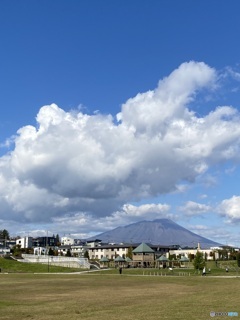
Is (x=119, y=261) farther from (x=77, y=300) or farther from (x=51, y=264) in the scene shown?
(x=77, y=300)

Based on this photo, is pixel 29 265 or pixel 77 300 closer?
pixel 77 300

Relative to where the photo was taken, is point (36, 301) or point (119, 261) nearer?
point (36, 301)

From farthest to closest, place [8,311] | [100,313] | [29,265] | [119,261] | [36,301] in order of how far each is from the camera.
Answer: [119,261], [29,265], [36,301], [8,311], [100,313]

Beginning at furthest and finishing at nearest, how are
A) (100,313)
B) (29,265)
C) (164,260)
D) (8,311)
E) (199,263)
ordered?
(164,260)
(29,265)
(199,263)
(8,311)
(100,313)

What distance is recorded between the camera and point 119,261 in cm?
15225

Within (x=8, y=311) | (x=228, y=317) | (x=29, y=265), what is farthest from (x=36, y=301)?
(x=29, y=265)

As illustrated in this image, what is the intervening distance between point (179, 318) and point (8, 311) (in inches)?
459

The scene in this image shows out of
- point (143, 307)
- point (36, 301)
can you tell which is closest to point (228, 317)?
point (143, 307)

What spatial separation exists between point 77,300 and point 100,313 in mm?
8765

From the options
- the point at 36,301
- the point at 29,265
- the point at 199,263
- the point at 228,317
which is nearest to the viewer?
the point at 228,317

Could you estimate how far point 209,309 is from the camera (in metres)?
26.5

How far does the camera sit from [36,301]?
33.7 m

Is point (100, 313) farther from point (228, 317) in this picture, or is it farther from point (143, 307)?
point (228, 317)

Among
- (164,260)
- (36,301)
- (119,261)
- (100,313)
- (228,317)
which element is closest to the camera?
(228,317)
